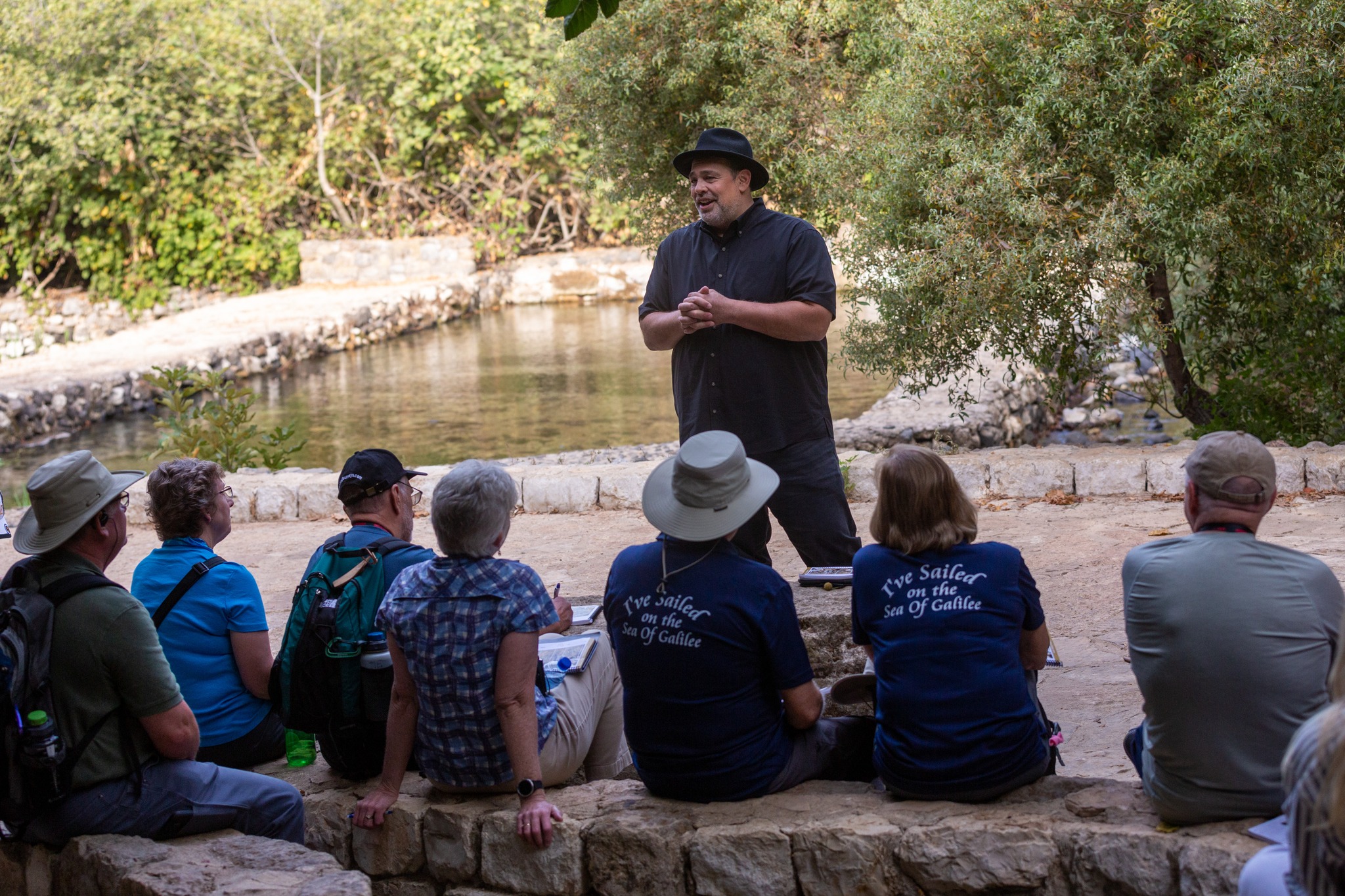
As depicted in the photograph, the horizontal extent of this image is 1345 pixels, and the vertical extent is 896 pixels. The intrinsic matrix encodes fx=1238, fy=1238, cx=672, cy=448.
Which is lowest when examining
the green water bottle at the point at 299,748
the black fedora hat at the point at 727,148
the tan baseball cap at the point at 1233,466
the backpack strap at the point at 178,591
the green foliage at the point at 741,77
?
the green water bottle at the point at 299,748

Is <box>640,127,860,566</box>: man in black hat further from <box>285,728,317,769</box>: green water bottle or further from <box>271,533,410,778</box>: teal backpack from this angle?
<box>285,728,317,769</box>: green water bottle

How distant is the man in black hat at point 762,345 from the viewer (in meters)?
4.09

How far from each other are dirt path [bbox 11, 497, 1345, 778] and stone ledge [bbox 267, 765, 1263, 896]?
907 millimetres

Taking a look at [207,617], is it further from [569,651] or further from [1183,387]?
[1183,387]

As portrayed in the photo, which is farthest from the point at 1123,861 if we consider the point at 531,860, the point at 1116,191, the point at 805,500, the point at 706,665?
the point at 1116,191

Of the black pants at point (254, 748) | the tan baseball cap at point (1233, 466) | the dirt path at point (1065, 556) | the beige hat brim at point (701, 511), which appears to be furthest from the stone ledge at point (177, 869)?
the dirt path at point (1065, 556)

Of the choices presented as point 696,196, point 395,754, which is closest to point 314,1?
point 696,196

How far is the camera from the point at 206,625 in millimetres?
3387

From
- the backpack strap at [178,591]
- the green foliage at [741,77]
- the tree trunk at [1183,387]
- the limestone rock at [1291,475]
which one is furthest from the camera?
the green foliage at [741,77]

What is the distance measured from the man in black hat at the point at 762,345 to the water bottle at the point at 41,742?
2.11 meters

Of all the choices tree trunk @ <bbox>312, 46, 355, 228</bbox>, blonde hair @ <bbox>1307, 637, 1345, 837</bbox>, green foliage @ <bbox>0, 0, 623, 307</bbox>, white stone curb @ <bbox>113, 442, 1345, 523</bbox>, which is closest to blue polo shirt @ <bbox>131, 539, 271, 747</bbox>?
blonde hair @ <bbox>1307, 637, 1345, 837</bbox>

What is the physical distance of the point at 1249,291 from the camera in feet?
23.7

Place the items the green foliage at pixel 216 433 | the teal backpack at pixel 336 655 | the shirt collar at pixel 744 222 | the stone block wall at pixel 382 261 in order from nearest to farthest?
the teal backpack at pixel 336 655 → the shirt collar at pixel 744 222 → the green foliage at pixel 216 433 → the stone block wall at pixel 382 261

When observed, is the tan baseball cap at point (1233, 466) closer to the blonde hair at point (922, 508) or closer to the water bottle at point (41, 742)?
the blonde hair at point (922, 508)
